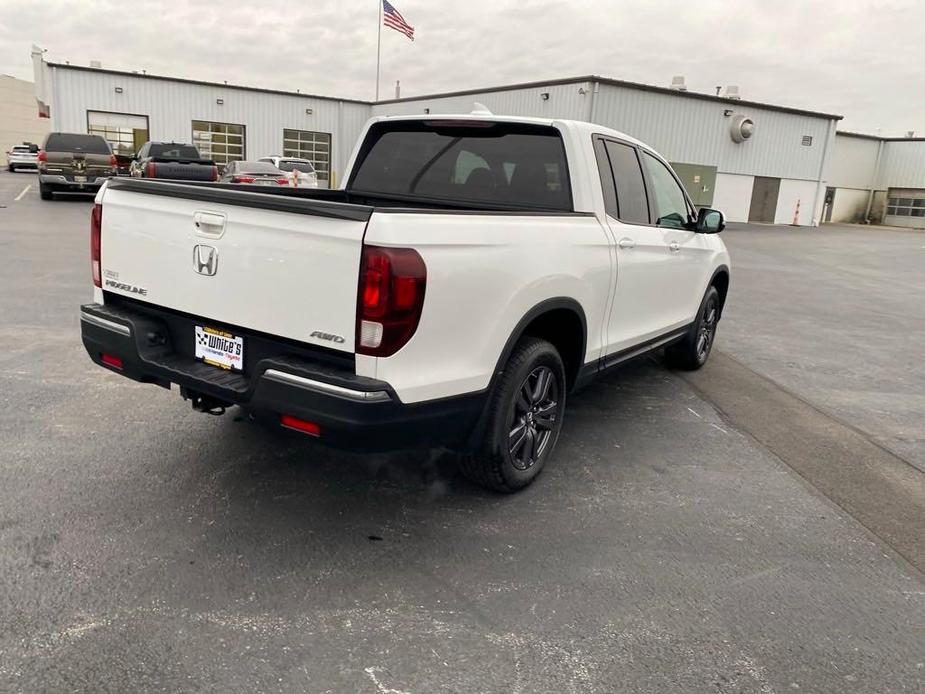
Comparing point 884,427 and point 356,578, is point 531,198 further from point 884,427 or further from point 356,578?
point 884,427

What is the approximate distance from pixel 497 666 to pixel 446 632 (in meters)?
0.24

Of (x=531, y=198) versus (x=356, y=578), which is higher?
(x=531, y=198)

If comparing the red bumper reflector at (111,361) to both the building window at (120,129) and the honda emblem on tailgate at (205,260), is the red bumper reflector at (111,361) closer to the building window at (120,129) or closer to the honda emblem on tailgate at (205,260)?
the honda emblem on tailgate at (205,260)

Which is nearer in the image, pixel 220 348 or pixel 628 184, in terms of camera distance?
pixel 220 348

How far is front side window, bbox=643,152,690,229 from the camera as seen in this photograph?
16.3ft

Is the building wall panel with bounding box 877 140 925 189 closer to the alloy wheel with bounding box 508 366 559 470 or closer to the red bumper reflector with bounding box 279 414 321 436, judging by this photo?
the alloy wheel with bounding box 508 366 559 470

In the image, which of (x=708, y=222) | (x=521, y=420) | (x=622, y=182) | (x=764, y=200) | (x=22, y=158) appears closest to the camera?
(x=521, y=420)

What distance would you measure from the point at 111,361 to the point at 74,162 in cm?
1886

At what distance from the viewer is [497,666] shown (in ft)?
7.80

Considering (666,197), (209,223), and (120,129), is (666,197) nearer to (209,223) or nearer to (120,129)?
(209,223)

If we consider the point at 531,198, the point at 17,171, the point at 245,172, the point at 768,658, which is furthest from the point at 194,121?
the point at 768,658

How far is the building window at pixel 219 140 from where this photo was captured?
36.4 m

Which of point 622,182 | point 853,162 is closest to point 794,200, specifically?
point 853,162

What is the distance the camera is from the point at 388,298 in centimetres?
262
